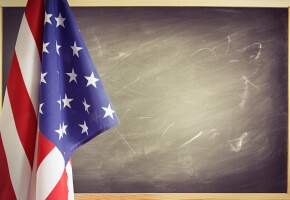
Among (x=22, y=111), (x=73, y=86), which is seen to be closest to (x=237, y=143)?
(x=73, y=86)

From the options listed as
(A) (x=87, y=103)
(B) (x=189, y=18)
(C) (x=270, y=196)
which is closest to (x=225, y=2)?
(B) (x=189, y=18)

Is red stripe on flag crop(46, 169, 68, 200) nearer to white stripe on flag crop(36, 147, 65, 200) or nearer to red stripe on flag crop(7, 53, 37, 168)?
white stripe on flag crop(36, 147, 65, 200)

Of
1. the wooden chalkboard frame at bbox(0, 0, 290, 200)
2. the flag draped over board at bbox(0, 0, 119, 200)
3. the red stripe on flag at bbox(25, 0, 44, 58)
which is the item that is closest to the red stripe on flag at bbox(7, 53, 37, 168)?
the flag draped over board at bbox(0, 0, 119, 200)

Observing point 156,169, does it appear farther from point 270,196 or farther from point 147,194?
point 270,196

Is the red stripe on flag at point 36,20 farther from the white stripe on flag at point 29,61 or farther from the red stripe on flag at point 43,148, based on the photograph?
the red stripe on flag at point 43,148

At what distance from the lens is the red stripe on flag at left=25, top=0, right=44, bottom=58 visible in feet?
3.75

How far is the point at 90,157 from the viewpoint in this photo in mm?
1640

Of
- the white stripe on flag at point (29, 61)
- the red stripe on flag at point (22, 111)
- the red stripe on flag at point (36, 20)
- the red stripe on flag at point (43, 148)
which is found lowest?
the red stripe on flag at point (43, 148)

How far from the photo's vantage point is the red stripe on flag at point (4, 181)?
112 cm

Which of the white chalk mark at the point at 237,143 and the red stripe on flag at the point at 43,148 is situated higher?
the red stripe on flag at the point at 43,148

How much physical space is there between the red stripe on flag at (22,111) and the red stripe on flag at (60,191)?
0.44 feet

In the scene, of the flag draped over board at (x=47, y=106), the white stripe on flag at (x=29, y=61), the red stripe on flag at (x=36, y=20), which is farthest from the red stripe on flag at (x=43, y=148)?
the red stripe on flag at (x=36, y=20)

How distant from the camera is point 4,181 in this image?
112cm

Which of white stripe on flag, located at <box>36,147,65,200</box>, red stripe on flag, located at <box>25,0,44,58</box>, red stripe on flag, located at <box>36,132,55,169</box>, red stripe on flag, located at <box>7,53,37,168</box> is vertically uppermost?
red stripe on flag, located at <box>25,0,44,58</box>
